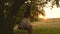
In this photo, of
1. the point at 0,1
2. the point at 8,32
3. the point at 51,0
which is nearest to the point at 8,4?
the point at 0,1

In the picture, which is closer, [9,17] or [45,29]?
[9,17]

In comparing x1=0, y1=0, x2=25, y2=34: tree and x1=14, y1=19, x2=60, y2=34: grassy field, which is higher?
x1=0, y1=0, x2=25, y2=34: tree

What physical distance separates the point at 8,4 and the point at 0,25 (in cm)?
119

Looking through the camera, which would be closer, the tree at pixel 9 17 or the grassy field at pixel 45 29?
the tree at pixel 9 17

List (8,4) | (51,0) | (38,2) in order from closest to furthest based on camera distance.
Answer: (8,4) < (51,0) < (38,2)

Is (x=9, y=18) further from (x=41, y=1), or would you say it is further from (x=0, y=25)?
(x=41, y=1)

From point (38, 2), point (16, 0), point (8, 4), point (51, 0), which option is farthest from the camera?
point (38, 2)

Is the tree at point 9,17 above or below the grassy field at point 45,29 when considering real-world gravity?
above

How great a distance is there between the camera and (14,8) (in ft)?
37.2

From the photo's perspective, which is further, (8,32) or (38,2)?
(38,2)

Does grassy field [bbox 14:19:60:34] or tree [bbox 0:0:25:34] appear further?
grassy field [bbox 14:19:60:34]

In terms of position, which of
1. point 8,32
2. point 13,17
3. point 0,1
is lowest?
point 8,32

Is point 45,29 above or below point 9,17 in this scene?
below

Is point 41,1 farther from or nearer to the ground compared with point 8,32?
farther from the ground
